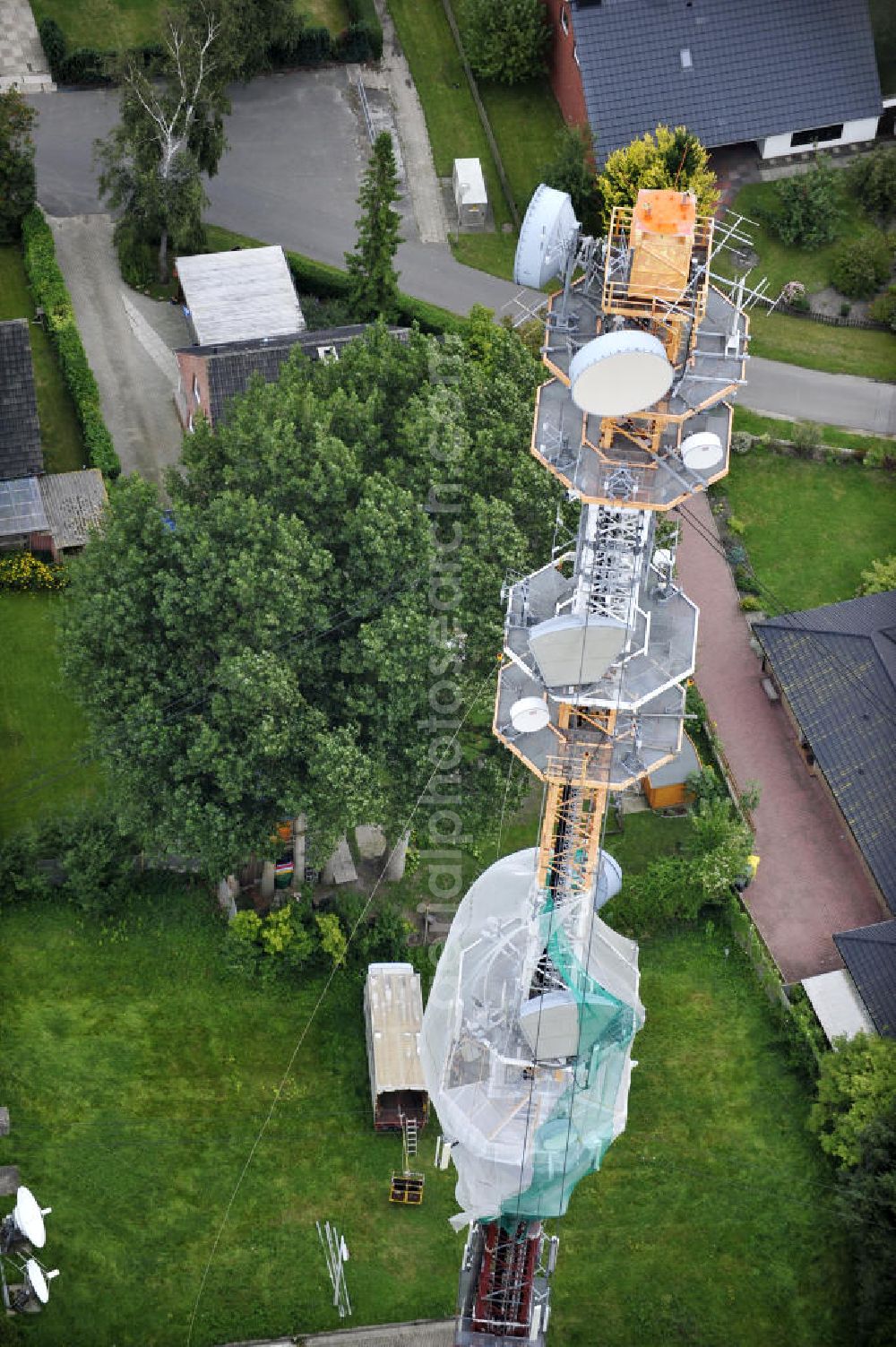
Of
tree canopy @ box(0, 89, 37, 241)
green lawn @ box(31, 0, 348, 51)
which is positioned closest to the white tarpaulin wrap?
tree canopy @ box(0, 89, 37, 241)

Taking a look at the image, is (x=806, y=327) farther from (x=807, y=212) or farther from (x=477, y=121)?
(x=477, y=121)

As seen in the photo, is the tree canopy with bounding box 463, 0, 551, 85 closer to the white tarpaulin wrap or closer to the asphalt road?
the asphalt road

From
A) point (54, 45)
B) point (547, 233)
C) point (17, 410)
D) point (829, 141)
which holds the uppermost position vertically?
point (547, 233)

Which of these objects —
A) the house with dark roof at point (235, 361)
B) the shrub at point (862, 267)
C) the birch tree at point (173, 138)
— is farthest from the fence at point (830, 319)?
the birch tree at point (173, 138)

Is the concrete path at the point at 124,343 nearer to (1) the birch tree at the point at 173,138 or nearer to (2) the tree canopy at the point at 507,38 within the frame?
(1) the birch tree at the point at 173,138

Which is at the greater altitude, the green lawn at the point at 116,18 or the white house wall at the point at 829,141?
the green lawn at the point at 116,18

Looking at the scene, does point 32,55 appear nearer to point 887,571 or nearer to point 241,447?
point 241,447

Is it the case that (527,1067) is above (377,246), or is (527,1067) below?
below

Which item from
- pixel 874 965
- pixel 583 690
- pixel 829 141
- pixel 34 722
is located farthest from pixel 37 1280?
pixel 829 141
